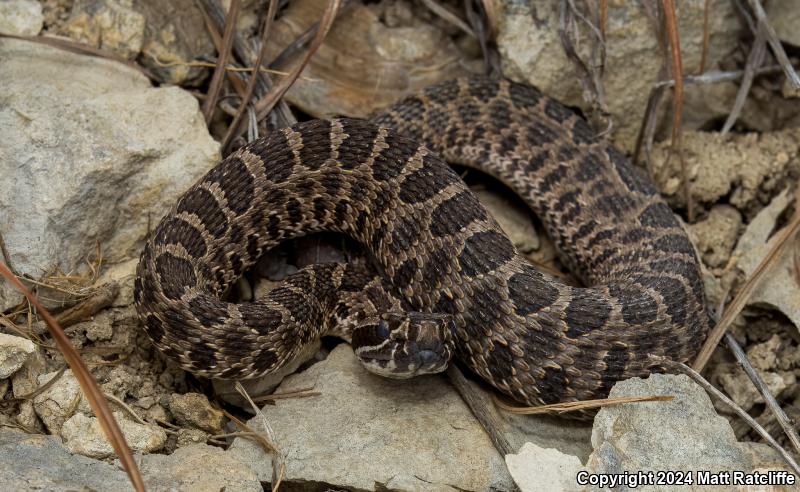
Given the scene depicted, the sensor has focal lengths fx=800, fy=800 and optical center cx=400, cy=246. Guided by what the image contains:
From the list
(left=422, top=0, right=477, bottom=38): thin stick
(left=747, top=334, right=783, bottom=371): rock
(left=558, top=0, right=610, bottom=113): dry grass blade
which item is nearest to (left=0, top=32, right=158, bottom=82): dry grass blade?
(left=422, top=0, right=477, bottom=38): thin stick

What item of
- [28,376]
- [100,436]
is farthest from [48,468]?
[28,376]

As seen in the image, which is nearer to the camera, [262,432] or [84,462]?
[84,462]

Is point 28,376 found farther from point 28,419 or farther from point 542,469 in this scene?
point 542,469

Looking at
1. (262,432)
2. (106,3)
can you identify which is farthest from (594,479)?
(106,3)

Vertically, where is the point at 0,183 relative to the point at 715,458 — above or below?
below

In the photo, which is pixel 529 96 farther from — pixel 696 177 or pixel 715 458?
pixel 715 458

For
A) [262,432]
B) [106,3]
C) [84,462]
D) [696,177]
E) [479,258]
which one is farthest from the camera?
[696,177]

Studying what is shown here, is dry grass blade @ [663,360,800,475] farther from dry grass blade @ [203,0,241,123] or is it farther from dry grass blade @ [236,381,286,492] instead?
dry grass blade @ [203,0,241,123]
